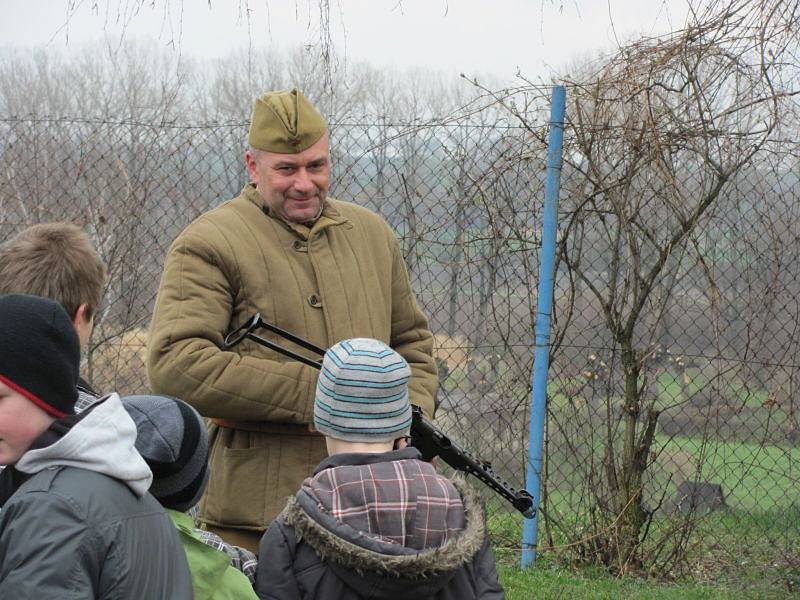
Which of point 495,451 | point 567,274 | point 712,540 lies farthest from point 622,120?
point 712,540

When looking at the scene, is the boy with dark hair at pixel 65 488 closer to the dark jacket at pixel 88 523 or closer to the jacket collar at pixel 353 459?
the dark jacket at pixel 88 523

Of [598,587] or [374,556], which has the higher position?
[374,556]

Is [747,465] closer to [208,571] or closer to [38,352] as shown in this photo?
[208,571]

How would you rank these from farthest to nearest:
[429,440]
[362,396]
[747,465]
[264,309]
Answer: [747,465]
[264,309]
[429,440]
[362,396]

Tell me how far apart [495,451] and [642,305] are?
1053 millimetres

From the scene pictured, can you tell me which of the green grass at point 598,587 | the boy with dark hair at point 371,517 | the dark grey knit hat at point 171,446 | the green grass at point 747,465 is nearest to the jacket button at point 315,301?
the boy with dark hair at point 371,517

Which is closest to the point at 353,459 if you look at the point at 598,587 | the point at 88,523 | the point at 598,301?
the point at 88,523

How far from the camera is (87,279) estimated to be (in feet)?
8.09

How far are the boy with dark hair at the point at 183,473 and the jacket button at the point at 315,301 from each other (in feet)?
3.55

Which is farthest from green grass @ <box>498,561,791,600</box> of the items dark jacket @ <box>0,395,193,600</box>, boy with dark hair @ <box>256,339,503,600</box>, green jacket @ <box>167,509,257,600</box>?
dark jacket @ <box>0,395,193,600</box>

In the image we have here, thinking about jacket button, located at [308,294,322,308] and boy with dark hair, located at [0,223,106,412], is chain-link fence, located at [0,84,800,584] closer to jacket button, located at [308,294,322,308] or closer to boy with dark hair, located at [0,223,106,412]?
jacket button, located at [308,294,322,308]

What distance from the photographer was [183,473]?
84.3 inches

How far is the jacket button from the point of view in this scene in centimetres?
323

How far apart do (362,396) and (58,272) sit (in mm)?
734
